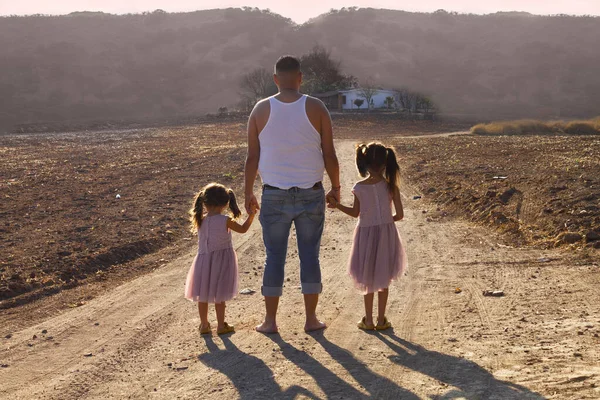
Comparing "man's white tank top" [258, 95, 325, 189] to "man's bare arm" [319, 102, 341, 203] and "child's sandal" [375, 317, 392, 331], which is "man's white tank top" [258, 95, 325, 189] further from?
"child's sandal" [375, 317, 392, 331]

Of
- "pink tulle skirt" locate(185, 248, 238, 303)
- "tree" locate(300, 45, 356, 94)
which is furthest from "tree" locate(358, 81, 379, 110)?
"pink tulle skirt" locate(185, 248, 238, 303)

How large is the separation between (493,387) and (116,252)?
707 centimetres

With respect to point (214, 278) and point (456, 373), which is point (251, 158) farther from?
point (456, 373)

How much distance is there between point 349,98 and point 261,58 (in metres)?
59.1

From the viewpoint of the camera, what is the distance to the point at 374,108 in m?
69.1

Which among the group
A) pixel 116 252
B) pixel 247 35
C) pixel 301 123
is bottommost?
pixel 116 252

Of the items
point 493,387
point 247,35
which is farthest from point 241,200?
point 247,35

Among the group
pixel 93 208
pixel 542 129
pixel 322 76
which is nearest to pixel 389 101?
pixel 322 76

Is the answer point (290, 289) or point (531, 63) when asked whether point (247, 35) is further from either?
point (290, 289)

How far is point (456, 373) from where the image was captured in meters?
5.01

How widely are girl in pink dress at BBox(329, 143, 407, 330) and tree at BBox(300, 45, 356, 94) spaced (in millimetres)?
68307

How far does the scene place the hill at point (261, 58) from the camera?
96.8 metres

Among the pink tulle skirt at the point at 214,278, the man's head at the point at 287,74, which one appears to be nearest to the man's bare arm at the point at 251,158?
the man's head at the point at 287,74

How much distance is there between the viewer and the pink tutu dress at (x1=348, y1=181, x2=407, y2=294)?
20.4ft
